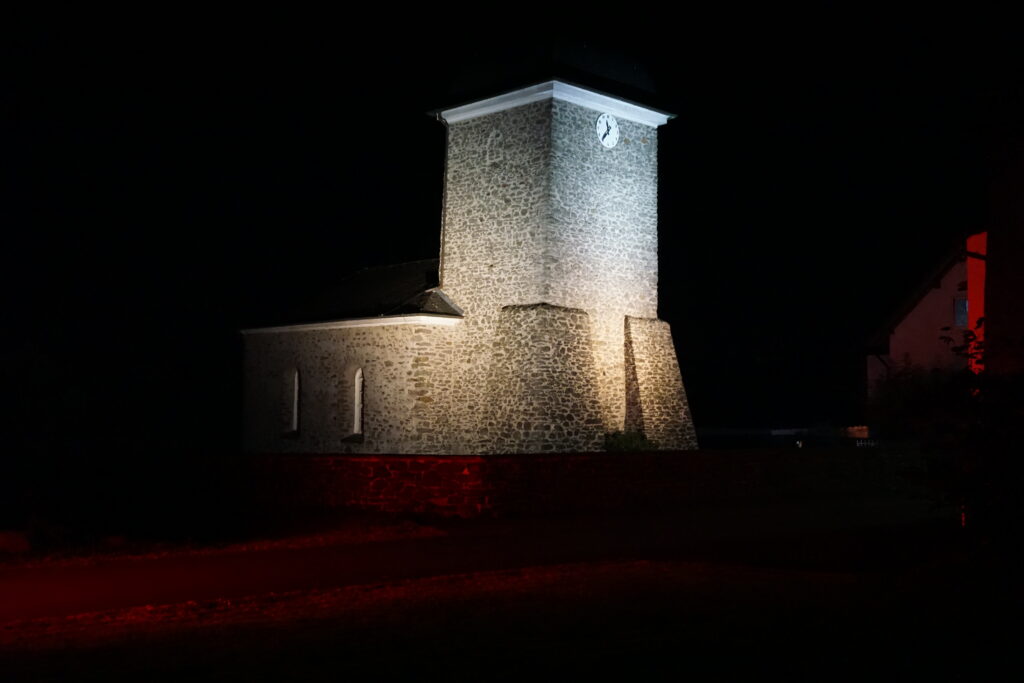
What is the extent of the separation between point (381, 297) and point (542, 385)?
22.1ft

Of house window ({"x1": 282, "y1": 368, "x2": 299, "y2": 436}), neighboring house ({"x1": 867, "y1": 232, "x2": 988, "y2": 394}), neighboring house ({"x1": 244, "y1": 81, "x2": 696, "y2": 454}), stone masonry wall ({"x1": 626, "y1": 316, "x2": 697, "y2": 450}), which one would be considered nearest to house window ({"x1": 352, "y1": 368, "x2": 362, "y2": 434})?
neighboring house ({"x1": 244, "y1": 81, "x2": 696, "y2": 454})

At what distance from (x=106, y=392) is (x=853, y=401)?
1045 inches

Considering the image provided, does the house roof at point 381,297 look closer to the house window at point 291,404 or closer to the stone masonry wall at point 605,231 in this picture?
the house window at point 291,404

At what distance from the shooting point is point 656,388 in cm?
2978

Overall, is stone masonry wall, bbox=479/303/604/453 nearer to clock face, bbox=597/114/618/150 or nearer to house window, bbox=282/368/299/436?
clock face, bbox=597/114/618/150

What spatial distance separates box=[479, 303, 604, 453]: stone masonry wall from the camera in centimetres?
2736

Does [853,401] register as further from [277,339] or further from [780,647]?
[780,647]

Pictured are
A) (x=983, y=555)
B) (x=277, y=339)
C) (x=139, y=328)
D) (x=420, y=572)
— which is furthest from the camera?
(x=139, y=328)

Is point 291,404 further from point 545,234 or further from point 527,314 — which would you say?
point 545,234

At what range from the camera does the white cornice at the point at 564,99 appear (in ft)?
92.3

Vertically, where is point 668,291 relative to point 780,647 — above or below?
above

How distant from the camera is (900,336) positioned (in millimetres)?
35719

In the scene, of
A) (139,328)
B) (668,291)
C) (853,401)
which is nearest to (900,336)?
(853,401)

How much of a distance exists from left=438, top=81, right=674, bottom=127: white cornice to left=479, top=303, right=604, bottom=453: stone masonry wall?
16.5 feet
